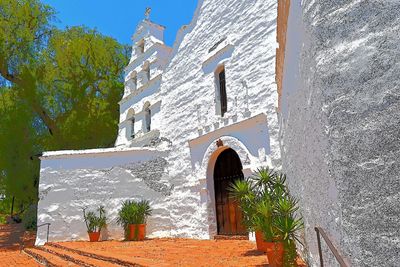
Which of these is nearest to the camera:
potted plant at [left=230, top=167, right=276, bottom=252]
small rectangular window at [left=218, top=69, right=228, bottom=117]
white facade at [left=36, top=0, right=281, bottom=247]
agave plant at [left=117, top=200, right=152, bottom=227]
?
potted plant at [left=230, top=167, right=276, bottom=252]

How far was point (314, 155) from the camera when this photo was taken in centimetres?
325

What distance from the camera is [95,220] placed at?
1091 cm

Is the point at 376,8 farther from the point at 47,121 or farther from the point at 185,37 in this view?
the point at 47,121

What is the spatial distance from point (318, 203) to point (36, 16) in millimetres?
19069

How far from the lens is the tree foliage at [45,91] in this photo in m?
17.0

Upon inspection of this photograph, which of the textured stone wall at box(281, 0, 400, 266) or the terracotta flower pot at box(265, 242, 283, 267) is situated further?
the terracotta flower pot at box(265, 242, 283, 267)

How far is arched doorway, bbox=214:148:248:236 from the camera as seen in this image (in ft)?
31.3

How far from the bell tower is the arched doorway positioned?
11.6 ft

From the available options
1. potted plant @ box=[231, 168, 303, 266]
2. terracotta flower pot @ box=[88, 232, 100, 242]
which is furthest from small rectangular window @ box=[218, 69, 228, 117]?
terracotta flower pot @ box=[88, 232, 100, 242]

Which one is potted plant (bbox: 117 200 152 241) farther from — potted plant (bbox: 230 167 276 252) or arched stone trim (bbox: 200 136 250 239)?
potted plant (bbox: 230 167 276 252)

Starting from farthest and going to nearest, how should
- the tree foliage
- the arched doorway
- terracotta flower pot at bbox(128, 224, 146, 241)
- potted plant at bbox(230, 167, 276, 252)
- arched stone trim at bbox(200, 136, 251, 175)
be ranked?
1. the tree foliage
2. terracotta flower pot at bbox(128, 224, 146, 241)
3. the arched doorway
4. arched stone trim at bbox(200, 136, 251, 175)
5. potted plant at bbox(230, 167, 276, 252)

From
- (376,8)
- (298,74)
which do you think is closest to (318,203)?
(298,74)

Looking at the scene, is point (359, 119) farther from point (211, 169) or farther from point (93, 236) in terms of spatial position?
point (93, 236)

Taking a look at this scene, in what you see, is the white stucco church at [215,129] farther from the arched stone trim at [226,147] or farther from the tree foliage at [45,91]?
the tree foliage at [45,91]
